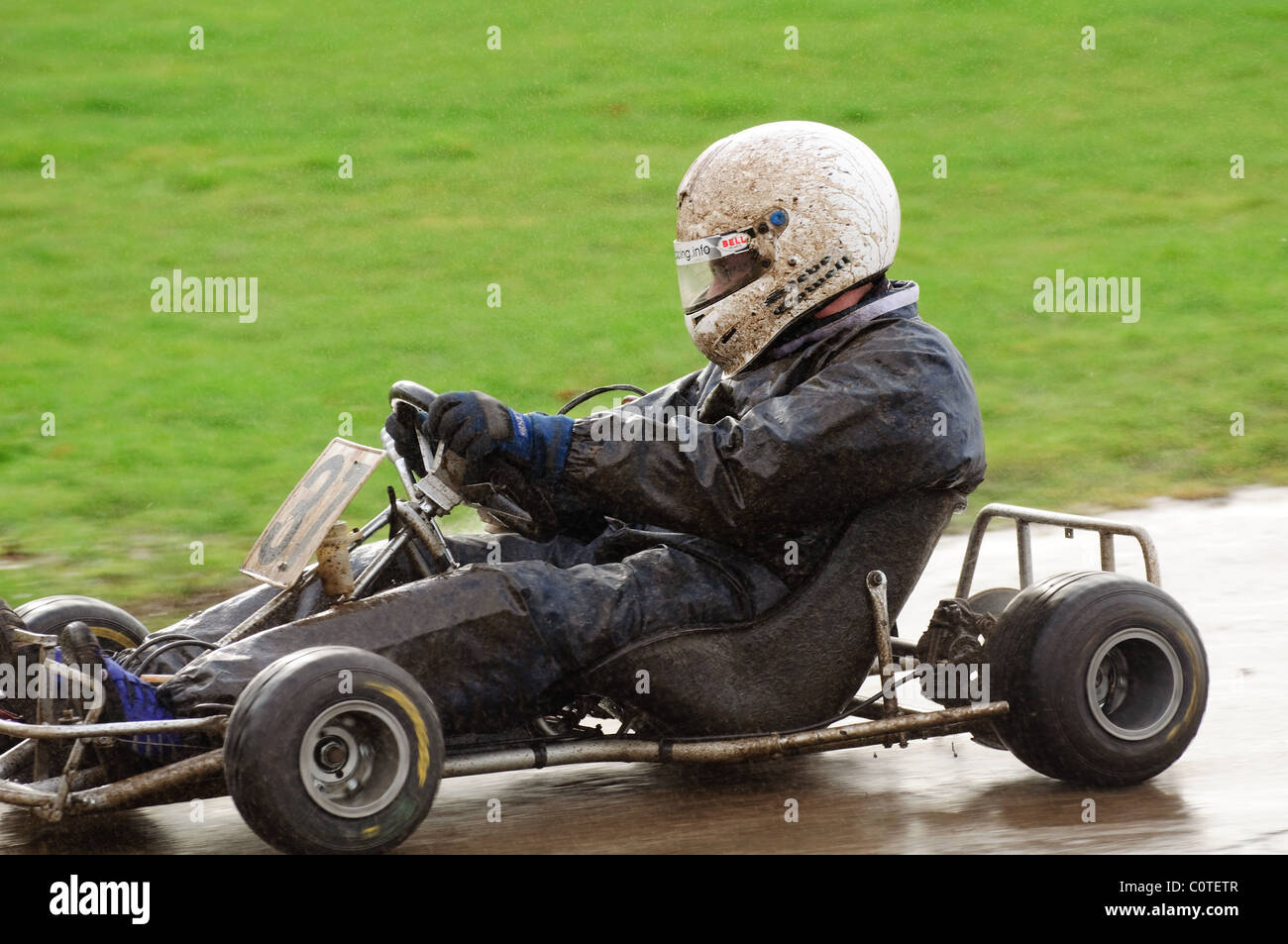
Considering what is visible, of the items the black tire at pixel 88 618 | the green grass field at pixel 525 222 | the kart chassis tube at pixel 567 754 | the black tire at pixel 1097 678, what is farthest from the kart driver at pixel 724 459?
the green grass field at pixel 525 222

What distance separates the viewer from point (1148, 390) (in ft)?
25.6

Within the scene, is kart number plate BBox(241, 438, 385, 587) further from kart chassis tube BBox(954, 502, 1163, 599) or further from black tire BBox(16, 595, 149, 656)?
kart chassis tube BBox(954, 502, 1163, 599)

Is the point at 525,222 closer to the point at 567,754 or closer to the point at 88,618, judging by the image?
the point at 88,618

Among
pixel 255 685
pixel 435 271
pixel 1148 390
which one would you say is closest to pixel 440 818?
pixel 255 685

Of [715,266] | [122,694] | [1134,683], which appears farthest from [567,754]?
[1134,683]

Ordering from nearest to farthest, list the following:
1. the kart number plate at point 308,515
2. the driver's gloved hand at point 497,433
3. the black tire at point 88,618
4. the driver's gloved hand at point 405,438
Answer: the driver's gloved hand at point 497,433
the kart number plate at point 308,515
the driver's gloved hand at point 405,438
the black tire at point 88,618

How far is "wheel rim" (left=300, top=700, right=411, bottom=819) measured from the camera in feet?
9.72

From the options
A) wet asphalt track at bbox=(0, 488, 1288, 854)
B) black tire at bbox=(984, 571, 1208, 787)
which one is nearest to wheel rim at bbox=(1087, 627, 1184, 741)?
black tire at bbox=(984, 571, 1208, 787)

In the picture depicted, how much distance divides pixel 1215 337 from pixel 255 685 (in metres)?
6.50

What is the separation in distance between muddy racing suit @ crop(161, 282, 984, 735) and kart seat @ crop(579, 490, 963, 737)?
0.13 feet

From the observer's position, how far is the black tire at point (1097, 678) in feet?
11.3

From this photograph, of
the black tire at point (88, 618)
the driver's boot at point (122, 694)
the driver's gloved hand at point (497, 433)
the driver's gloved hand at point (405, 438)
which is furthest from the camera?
the black tire at point (88, 618)

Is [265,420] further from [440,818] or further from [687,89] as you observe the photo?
[687,89]

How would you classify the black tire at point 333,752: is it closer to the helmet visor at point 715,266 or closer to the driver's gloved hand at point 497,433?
the driver's gloved hand at point 497,433
